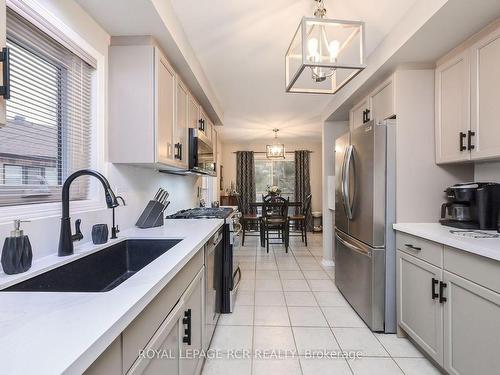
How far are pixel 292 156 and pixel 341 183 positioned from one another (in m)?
4.62

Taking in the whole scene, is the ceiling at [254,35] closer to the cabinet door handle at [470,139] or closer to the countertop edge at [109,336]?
the cabinet door handle at [470,139]

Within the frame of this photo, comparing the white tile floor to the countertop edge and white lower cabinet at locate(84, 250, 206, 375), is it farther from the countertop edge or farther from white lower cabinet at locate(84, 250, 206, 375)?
the countertop edge

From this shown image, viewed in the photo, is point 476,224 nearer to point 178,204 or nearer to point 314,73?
point 314,73

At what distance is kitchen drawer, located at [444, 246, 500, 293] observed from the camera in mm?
1272

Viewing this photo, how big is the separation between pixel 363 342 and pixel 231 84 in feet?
9.13

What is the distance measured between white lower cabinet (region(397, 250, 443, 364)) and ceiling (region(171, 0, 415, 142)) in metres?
1.68

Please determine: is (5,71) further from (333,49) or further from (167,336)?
(333,49)

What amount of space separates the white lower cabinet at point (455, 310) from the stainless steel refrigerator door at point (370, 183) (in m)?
0.28

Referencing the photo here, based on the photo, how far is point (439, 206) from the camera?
7.30ft

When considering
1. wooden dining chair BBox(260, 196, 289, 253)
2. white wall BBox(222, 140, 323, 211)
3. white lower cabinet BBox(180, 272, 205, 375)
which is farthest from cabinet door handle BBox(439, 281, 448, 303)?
white wall BBox(222, 140, 323, 211)

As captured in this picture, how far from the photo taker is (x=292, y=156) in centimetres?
725

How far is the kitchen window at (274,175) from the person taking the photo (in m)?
7.31

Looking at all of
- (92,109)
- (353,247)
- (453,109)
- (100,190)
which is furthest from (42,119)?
(453,109)

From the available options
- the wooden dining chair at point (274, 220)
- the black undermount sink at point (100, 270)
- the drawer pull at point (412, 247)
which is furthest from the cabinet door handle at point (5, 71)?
the wooden dining chair at point (274, 220)
